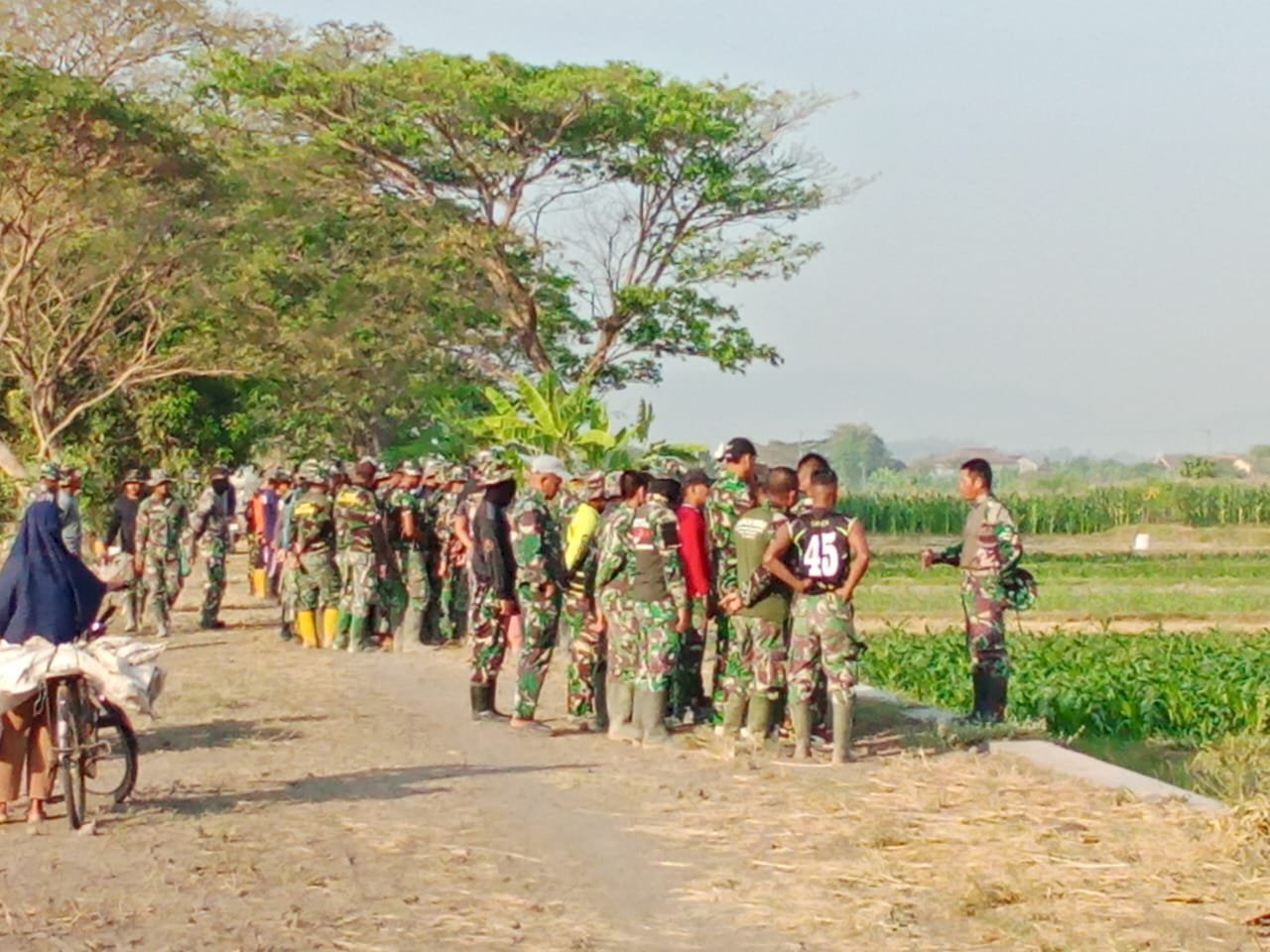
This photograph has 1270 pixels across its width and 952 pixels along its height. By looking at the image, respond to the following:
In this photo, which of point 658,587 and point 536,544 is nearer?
point 658,587

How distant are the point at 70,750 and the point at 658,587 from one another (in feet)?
15.3

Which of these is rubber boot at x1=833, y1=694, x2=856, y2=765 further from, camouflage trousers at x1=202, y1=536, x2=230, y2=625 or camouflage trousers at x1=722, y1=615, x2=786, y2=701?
camouflage trousers at x1=202, y1=536, x2=230, y2=625

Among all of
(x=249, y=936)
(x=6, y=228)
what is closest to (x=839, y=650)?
(x=249, y=936)

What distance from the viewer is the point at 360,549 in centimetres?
2147

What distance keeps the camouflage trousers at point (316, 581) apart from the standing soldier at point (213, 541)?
2.49 m

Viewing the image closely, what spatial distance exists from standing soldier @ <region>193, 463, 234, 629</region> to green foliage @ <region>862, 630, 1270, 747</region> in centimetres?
835

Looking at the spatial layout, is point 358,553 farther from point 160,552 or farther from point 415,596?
point 160,552

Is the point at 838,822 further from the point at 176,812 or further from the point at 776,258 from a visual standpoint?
the point at 776,258

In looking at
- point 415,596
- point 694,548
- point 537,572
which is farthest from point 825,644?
point 415,596

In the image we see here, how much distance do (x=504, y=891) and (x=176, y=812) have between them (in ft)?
9.46

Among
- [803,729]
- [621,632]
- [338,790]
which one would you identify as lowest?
[338,790]

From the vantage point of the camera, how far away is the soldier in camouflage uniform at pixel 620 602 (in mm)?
14281

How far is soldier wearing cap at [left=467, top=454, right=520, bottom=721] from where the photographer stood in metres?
15.0

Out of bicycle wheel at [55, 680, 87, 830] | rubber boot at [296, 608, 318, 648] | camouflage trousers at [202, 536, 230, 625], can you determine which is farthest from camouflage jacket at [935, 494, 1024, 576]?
camouflage trousers at [202, 536, 230, 625]
